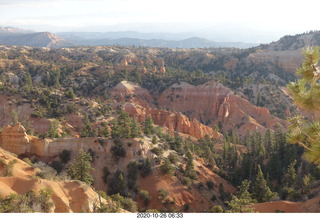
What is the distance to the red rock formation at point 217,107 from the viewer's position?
7512 centimetres

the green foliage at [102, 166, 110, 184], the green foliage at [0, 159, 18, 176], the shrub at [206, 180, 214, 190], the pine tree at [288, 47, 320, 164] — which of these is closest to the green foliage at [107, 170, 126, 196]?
the green foliage at [102, 166, 110, 184]

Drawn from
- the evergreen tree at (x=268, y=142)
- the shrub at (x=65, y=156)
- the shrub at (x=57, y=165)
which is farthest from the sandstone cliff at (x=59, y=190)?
the evergreen tree at (x=268, y=142)

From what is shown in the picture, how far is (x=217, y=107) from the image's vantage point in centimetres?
8400

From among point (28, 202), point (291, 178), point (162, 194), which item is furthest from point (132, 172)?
point (291, 178)

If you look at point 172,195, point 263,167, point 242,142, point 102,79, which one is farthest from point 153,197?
point 102,79

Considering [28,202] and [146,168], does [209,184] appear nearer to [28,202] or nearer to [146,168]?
[146,168]

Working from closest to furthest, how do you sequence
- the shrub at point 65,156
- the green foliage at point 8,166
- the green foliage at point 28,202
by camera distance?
the green foliage at point 28,202, the green foliage at point 8,166, the shrub at point 65,156

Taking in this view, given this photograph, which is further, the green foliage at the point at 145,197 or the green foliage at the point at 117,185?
the green foliage at the point at 117,185

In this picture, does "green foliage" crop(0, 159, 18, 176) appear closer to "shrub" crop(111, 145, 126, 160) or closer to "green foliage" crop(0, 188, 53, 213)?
"green foliage" crop(0, 188, 53, 213)

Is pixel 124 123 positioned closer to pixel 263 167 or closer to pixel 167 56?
pixel 263 167

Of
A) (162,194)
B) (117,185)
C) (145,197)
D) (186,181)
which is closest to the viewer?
(145,197)

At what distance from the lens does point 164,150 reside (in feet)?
127

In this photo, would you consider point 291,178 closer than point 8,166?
No

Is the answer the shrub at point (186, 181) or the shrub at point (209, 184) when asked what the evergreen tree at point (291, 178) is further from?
the shrub at point (186, 181)
